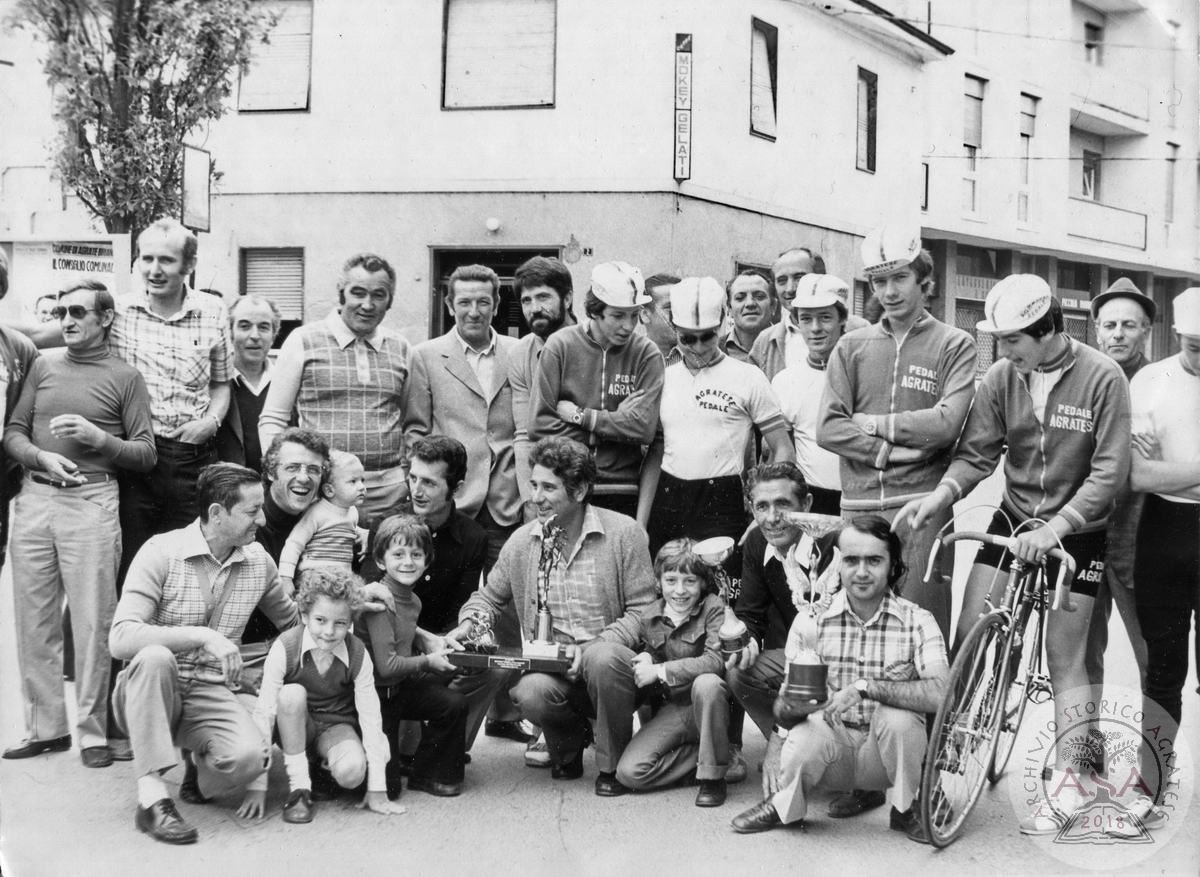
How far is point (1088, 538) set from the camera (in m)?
4.33

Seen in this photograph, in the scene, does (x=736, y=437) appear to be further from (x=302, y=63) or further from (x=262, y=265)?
(x=262, y=265)

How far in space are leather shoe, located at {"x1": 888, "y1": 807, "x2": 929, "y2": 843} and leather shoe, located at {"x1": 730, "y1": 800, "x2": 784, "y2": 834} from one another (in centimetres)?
38

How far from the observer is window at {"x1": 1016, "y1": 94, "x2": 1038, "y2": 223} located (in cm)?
839

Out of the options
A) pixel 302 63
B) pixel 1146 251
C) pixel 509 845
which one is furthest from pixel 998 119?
pixel 509 845

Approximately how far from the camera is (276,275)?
8.79 m

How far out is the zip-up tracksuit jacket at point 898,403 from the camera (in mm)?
4652

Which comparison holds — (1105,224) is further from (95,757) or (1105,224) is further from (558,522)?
(95,757)

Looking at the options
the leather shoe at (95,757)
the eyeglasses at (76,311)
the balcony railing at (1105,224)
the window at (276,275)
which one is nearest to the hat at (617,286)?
the eyeglasses at (76,311)

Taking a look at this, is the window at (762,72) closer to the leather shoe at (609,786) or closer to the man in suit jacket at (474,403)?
the man in suit jacket at (474,403)

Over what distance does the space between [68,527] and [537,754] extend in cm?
203

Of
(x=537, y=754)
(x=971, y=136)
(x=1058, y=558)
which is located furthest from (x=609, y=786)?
(x=971, y=136)

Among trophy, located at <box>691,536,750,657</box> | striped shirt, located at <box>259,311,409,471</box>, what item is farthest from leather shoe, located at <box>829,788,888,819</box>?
striped shirt, located at <box>259,311,409,471</box>

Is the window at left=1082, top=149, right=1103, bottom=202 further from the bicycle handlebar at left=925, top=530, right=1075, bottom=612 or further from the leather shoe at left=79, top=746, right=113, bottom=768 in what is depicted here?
the leather shoe at left=79, top=746, right=113, bottom=768

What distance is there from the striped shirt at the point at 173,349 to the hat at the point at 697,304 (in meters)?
1.94
